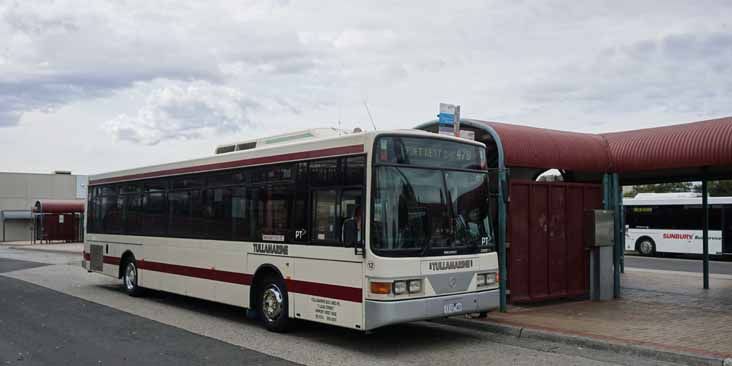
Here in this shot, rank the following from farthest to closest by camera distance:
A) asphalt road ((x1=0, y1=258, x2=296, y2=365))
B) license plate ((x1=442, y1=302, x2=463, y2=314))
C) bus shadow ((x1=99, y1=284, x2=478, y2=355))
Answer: bus shadow ((x1=99, y1=284, x2=478, y2=355)) < license plate ((x1=442, y1=302, x2=463, y2=314)) < asphalt road ((x1=0, y1=258, x2=296, y2=365))

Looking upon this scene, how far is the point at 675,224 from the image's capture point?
30859mm

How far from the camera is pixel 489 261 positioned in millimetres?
9906

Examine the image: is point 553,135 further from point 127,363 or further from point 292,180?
point 127,363

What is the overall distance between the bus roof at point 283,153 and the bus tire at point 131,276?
1.92 meters

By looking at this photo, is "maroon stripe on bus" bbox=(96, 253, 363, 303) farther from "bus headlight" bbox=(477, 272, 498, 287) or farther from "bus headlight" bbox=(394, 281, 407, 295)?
"bus headlight" bbox=(477, 272, 498, 287)

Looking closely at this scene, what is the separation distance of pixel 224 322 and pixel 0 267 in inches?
664

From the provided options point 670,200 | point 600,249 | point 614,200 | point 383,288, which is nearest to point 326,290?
point 383,288

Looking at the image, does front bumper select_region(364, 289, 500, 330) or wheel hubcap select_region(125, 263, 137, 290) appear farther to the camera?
wheel hubcap select_region(125, 263, 137, 290)

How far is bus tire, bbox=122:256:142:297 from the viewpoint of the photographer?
15.1 metres

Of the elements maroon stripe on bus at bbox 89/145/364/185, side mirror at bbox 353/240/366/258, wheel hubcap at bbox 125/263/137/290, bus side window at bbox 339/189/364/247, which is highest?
maroon stripe on bus at bbox 89/145/364/185

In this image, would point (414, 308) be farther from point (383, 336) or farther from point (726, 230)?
point (726, 230)

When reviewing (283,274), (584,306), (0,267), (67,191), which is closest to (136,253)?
(283,274)

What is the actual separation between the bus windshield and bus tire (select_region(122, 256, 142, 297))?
823cm

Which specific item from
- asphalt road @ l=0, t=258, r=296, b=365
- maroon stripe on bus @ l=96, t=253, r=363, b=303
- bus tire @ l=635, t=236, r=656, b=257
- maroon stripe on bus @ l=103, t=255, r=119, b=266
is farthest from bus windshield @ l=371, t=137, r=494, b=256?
bus tire @ l=635, t=236, r=656, b=257
